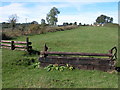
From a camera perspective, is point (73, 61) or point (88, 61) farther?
point (73, 61)

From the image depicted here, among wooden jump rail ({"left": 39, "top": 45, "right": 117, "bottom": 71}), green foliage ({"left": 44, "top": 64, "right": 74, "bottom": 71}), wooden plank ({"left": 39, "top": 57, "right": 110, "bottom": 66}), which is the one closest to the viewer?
wooden jump rail ({"left": 39, "top": 45, "right": 117, "bottom": 71})

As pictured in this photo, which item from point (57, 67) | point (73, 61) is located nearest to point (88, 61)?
point (73, 61)

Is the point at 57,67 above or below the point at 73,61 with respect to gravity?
below

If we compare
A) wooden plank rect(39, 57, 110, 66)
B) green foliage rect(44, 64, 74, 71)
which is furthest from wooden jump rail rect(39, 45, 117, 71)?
green foliage rect(44, 64, 74, 71)

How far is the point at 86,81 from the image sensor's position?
7.65 m

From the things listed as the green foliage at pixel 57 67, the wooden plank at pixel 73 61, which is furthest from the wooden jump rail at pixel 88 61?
the green foliage at pixel 57 67

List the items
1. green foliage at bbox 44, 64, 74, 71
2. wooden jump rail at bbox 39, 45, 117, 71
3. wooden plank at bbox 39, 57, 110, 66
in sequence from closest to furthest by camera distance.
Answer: wooden jump rail at bbox 39, 45, 117, 71
wooden plank at bbox 39, 57, 110, 66
green foliage at bbox 44, 64, 74, 71

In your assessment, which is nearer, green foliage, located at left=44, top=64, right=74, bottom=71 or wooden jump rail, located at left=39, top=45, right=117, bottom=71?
wooden jump rail, located at left=39, top=45, right=117, bottom=71

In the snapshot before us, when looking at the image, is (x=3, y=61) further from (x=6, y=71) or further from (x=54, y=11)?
(x=54, y=11)

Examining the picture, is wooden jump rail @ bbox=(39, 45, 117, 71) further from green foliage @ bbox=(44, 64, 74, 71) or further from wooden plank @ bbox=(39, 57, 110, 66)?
green foliage @ bbox=(44, 64, 74, 71)

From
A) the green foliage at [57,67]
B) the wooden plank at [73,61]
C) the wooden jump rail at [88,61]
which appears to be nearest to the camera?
the wooden jump rail at [88,61]

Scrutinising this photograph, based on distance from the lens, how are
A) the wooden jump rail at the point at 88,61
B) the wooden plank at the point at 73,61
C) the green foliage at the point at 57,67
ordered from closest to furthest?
the wooden jump rail at the point at 88,61 → the wooden plank at the point at 73,61 → the green foliage at the point at 57,67

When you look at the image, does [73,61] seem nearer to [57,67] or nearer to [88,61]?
[88,61]

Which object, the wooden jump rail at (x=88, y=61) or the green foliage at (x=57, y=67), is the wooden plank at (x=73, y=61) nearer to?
the wooden jump rail at (x=88, y=61)
